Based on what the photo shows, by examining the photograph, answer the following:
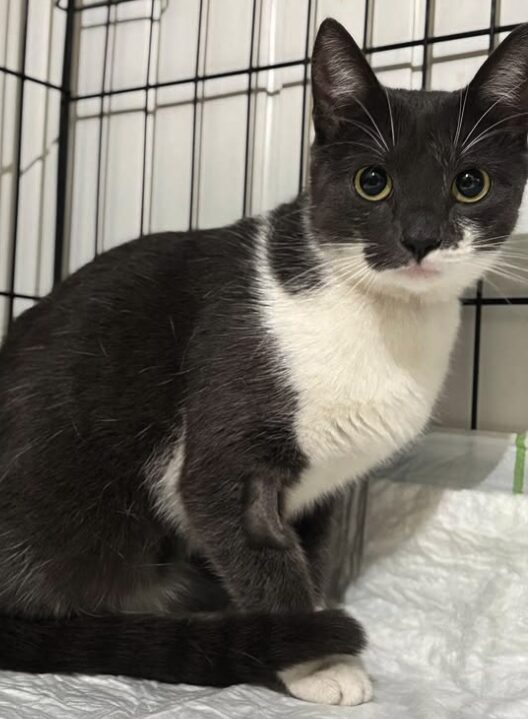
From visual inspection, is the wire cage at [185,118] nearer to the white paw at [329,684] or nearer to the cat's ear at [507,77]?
the cat's ear at [507,77]

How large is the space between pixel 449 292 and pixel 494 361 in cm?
38

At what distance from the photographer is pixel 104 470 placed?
1.12 metres

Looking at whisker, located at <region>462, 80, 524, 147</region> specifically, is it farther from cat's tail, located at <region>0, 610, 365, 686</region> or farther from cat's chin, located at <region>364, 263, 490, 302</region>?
cat's tail, located at <region>0, 610, 365, 686</region>

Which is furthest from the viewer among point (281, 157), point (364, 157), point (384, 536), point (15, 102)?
point (15, 102)

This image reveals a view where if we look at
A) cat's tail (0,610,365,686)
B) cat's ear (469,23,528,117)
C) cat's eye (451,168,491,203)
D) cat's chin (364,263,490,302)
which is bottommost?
cat's tail (0,610,365,686)

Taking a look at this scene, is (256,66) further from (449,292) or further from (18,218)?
(449,292)

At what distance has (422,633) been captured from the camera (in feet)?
3.98

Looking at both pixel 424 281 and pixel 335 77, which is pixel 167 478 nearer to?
pixel 424 281

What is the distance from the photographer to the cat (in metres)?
1.01

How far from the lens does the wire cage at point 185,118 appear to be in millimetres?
1425

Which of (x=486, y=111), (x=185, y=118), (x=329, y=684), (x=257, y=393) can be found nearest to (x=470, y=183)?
(x=486, y=111)

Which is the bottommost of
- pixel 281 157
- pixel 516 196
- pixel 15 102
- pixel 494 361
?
pixel 494 361

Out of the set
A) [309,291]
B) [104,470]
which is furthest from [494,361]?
[104,470]

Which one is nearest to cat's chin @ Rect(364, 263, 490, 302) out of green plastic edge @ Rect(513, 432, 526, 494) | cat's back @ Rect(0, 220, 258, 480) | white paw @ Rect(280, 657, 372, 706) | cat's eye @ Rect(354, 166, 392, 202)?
cat's eye @ Rect(354, 166, 392, 202)
